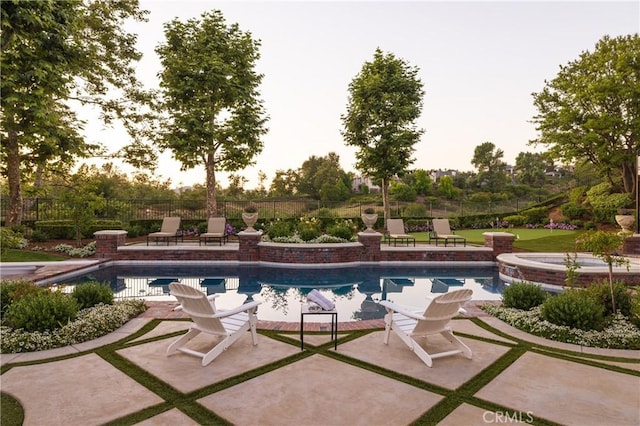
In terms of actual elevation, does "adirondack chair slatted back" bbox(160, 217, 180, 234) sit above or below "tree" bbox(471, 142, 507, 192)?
below

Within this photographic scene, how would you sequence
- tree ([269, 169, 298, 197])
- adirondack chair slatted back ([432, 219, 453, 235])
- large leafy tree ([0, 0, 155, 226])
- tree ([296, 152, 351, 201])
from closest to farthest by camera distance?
large leafy tree ([0, 0, 155, 226]), adirondack chair slatted back ([432, 219, 453, 235]), tree ([269, 169, 298, 197]), tree ([296, 152, 351, 201])

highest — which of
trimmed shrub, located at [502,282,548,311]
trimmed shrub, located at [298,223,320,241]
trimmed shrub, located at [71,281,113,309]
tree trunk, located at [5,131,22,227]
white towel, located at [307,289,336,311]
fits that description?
tree trunk, located at [5,131,22,227]

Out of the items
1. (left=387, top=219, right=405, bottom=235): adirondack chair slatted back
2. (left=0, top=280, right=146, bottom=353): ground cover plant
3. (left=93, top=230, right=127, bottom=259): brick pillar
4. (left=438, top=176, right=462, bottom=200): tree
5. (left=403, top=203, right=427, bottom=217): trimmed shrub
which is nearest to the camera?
(left=0, top=280, right=146, bottom=353): ground cover plant

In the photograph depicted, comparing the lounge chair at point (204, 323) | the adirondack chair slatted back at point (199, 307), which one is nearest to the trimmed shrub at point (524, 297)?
the lounge chair at point (204, 323)

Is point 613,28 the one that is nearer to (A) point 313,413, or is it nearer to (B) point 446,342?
(B) point 446,342

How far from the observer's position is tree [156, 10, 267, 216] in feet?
55.2

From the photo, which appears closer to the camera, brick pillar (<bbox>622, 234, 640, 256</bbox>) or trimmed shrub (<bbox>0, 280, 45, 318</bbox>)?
trimmed shrub (<bbox>0, 280, 45, 318</bbox>)

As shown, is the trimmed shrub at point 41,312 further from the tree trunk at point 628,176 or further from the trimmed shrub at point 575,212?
the tree trunk at point 628,176

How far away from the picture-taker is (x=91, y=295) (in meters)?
6.00

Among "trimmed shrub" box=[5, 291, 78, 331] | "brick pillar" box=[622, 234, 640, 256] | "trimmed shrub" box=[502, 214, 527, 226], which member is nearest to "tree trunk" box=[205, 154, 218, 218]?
"trimmed shrub" box=[5, 291, 78, 331]

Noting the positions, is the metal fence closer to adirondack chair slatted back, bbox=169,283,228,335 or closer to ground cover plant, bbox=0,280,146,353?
ground cover plant, bbox=0,280,146,353

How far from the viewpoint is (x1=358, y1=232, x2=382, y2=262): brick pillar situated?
11855 millimetres

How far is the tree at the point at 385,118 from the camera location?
2027 centimetres

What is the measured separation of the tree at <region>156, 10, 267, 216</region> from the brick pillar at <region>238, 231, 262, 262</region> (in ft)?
22.4
